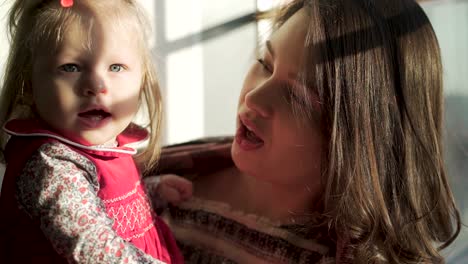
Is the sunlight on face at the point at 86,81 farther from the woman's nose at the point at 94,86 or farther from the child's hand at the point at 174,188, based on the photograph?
the child's hand at the point at 174,188

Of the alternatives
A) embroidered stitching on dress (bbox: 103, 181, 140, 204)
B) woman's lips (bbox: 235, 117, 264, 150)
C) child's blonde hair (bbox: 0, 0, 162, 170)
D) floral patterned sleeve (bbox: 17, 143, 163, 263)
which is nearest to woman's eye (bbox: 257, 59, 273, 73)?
woman's lips (bbox: 235, 117, 264, 150)

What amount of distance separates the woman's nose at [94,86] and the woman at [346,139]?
330 mm

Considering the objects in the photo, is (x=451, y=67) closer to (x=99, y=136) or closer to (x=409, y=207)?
(x=409, y=207)

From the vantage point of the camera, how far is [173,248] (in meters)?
1.27

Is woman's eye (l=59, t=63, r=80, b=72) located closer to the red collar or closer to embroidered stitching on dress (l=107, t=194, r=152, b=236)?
the red collar

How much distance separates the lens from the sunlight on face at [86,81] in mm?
1006

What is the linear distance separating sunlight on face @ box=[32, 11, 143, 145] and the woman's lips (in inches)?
11.2

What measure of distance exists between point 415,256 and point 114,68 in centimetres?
68

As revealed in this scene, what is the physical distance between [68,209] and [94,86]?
211 millimetres

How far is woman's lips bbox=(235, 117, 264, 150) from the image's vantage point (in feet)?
4.10


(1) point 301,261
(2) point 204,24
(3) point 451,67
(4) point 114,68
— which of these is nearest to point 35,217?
(4) point 114,68

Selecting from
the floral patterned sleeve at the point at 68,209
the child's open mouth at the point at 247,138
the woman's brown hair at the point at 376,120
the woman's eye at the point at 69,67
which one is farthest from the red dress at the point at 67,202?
the woman's brown hair at the point at 376,120

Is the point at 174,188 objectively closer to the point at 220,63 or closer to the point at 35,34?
the point at 35,34

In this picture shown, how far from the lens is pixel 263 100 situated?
1.21 meters
